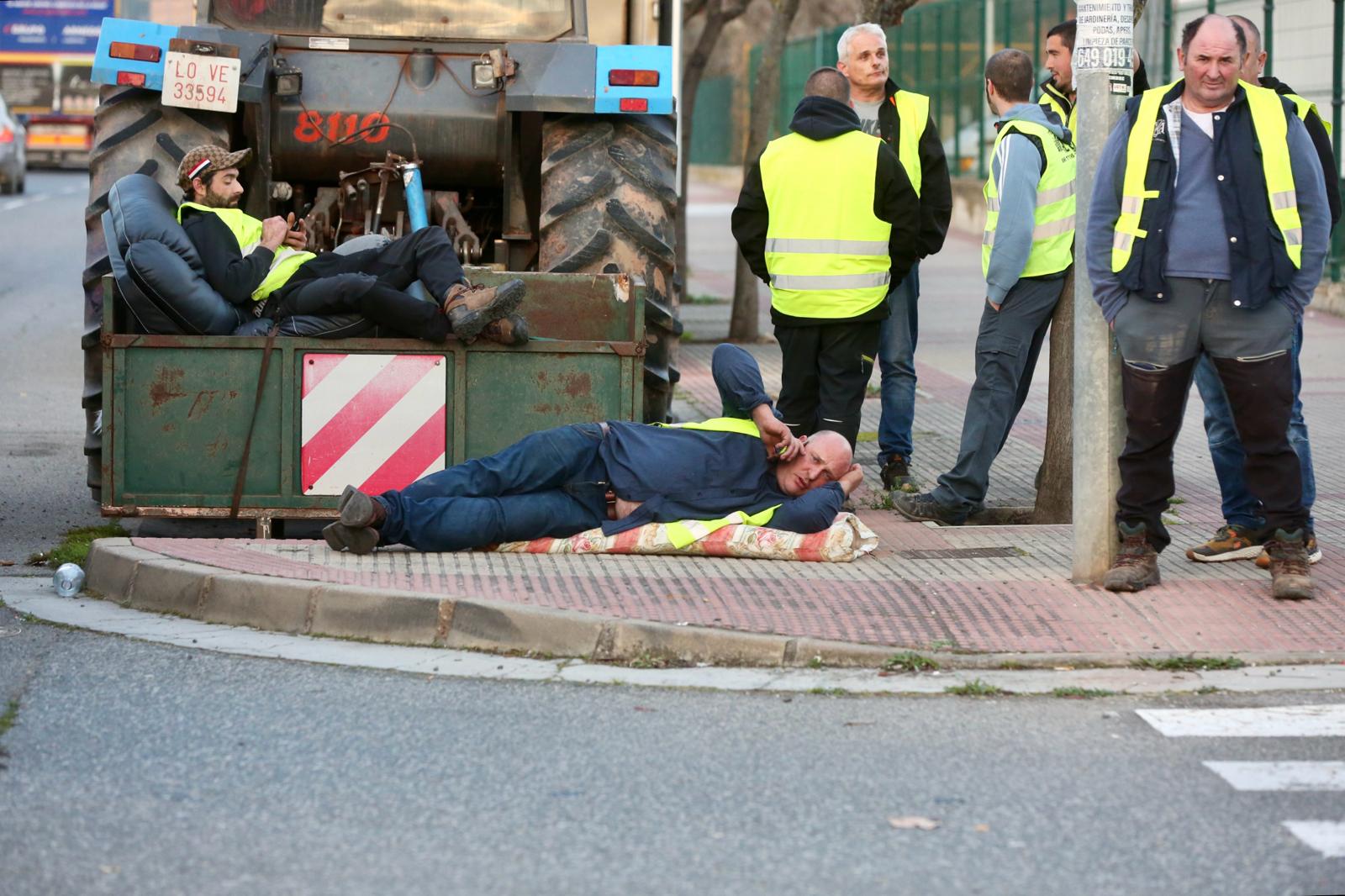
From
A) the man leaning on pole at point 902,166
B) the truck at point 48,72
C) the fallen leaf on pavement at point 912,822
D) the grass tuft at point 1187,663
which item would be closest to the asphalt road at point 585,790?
the fallen leaf on pavement at point 912,822

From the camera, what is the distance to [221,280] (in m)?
7.75

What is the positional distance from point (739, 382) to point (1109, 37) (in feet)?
5.83

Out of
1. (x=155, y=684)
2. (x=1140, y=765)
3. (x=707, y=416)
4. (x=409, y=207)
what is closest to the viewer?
(x=1140, y=765)

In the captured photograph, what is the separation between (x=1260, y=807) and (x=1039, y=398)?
25.4 ft

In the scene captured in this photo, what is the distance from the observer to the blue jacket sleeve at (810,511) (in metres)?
7.05

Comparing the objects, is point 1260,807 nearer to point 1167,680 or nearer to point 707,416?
point 1167,680

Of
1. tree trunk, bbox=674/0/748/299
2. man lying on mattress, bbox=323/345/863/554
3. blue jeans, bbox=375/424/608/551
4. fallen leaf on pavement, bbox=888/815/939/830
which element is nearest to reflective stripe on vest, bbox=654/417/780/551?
man lying on mattress, bbox=323/345/863/554

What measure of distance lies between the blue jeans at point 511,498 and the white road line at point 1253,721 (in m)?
2.39

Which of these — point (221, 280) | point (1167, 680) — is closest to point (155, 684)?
point (221, 280)

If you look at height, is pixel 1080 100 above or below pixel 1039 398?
above

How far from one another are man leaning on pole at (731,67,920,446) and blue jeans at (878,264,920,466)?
638 millimetres

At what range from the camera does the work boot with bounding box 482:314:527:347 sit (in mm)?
7617

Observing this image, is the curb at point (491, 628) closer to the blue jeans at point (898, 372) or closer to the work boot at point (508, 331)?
the work boot at point (508, 331)

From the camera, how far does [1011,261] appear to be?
7.94m
